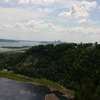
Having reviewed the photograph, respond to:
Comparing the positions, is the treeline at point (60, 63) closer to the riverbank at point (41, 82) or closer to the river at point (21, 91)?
the riverbank at point (41, 82)

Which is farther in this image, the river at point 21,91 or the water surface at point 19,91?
the river at point 21,91

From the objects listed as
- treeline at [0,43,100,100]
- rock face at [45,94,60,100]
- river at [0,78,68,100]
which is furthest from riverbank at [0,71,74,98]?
rock face at [45,94,60,100]

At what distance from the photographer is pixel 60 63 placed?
136375 mm

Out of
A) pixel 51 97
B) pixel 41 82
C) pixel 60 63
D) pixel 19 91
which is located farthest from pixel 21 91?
pixel 60 63

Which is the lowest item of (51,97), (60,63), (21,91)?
(51,97)

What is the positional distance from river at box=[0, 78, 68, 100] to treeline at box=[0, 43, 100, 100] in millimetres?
12363

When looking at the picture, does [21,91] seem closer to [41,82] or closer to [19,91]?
[19,91]

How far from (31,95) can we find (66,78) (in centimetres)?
2747

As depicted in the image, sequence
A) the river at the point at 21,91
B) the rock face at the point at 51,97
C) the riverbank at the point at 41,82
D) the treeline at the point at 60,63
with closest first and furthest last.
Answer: the river at the point at 21,91, the rock face at the point at 51,97, the riverbank at the point at 41,82, the treeline at the point at 60,63

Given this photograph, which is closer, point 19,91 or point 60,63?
point 19,91

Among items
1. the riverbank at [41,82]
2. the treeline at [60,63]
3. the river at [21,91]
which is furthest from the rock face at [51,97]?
the treeline at [60,63]

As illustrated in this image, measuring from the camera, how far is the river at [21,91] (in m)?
94.6

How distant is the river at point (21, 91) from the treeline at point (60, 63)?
1236 cm

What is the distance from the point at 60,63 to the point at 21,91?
37502 mm
